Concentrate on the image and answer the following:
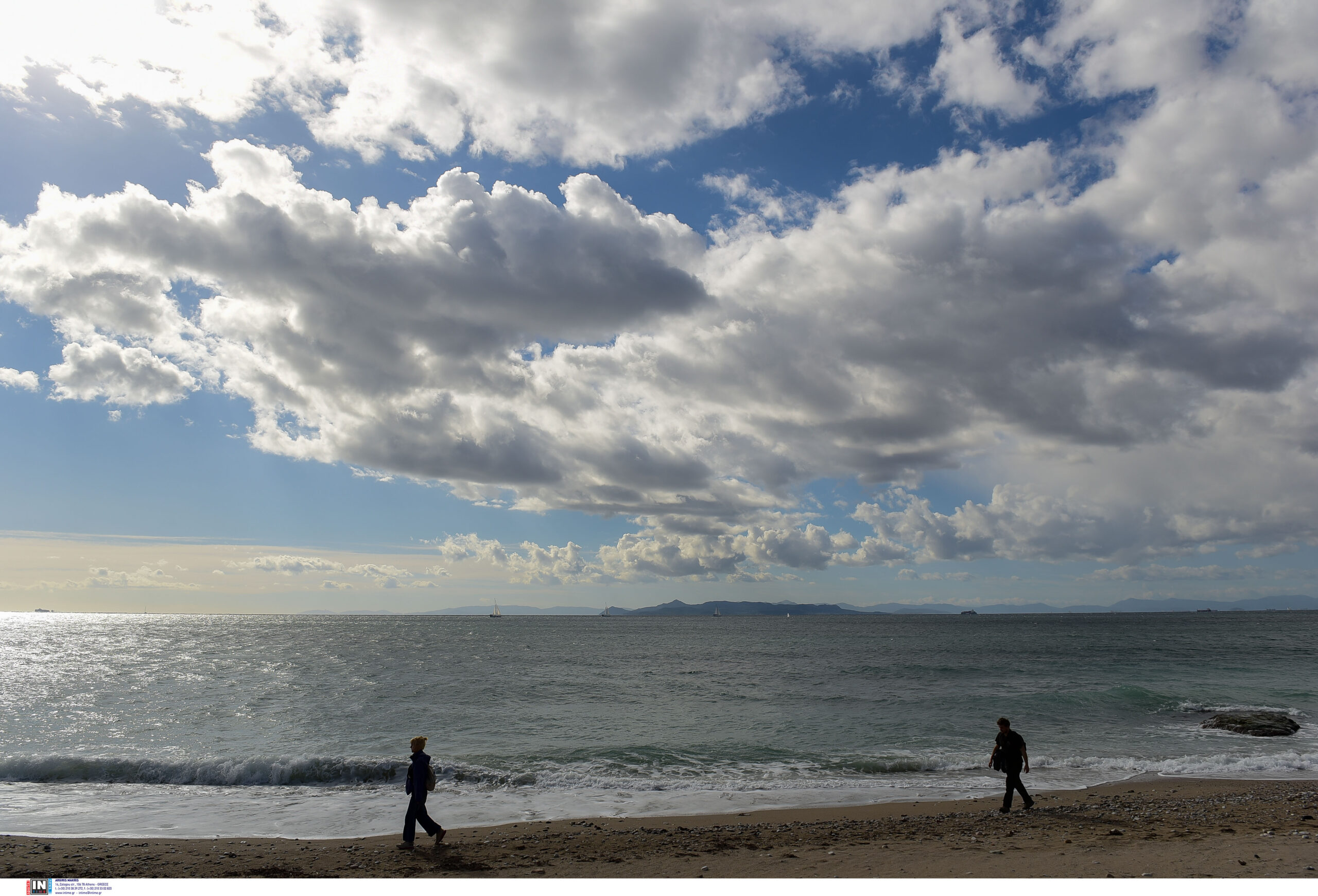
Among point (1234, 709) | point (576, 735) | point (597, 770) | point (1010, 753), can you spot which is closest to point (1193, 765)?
point (1010, 753)

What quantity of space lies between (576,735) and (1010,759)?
1564 centimetres

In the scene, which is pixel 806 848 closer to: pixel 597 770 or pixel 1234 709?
pixel 597 770

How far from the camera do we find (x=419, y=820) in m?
12.7

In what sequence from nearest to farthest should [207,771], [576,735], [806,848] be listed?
[806,848], [207,771], [576,735]

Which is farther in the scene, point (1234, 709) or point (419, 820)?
point (1234, 709)

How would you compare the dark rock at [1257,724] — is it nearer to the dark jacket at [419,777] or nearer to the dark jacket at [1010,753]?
the dark jacket at [1010,753]

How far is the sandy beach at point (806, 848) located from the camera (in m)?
10.3

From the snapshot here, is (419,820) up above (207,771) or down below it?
above

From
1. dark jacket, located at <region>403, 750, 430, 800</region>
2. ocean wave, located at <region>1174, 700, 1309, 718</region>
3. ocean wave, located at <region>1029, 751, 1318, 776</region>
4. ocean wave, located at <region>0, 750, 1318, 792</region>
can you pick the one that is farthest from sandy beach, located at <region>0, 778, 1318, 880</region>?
ocean wave, located at <region>1174, 700, 1309, 718</region>

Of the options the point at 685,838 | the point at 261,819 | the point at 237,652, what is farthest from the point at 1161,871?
the point at 237,652

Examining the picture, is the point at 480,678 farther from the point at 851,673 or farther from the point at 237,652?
the point at 237,652

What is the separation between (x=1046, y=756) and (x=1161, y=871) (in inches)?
511

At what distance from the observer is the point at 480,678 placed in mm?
45031

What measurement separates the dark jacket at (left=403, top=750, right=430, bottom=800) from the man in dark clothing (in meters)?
12.1
